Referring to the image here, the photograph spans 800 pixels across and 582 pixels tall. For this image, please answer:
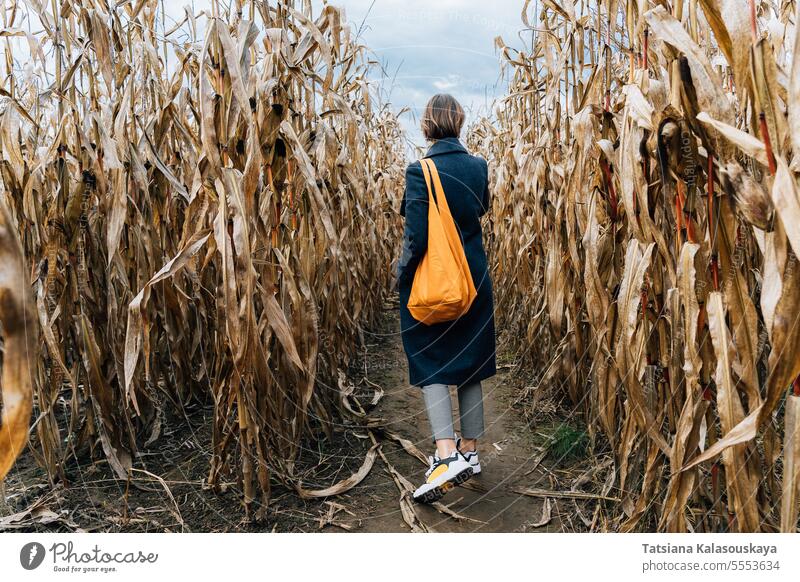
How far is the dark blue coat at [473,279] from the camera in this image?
6.15ft

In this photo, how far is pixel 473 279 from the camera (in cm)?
193

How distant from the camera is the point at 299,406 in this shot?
1.90 meters

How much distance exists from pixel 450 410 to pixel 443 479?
0.88 ft

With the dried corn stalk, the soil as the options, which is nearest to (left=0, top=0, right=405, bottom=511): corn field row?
the soil

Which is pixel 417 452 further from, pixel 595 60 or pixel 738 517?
pixel 595 60

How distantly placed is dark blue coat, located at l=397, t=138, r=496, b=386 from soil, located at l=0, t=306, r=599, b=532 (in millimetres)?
405

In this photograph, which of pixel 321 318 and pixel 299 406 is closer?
pixel 299 406

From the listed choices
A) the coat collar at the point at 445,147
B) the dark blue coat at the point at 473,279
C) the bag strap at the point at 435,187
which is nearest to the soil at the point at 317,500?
the dark blue coat at the point at 473,279
